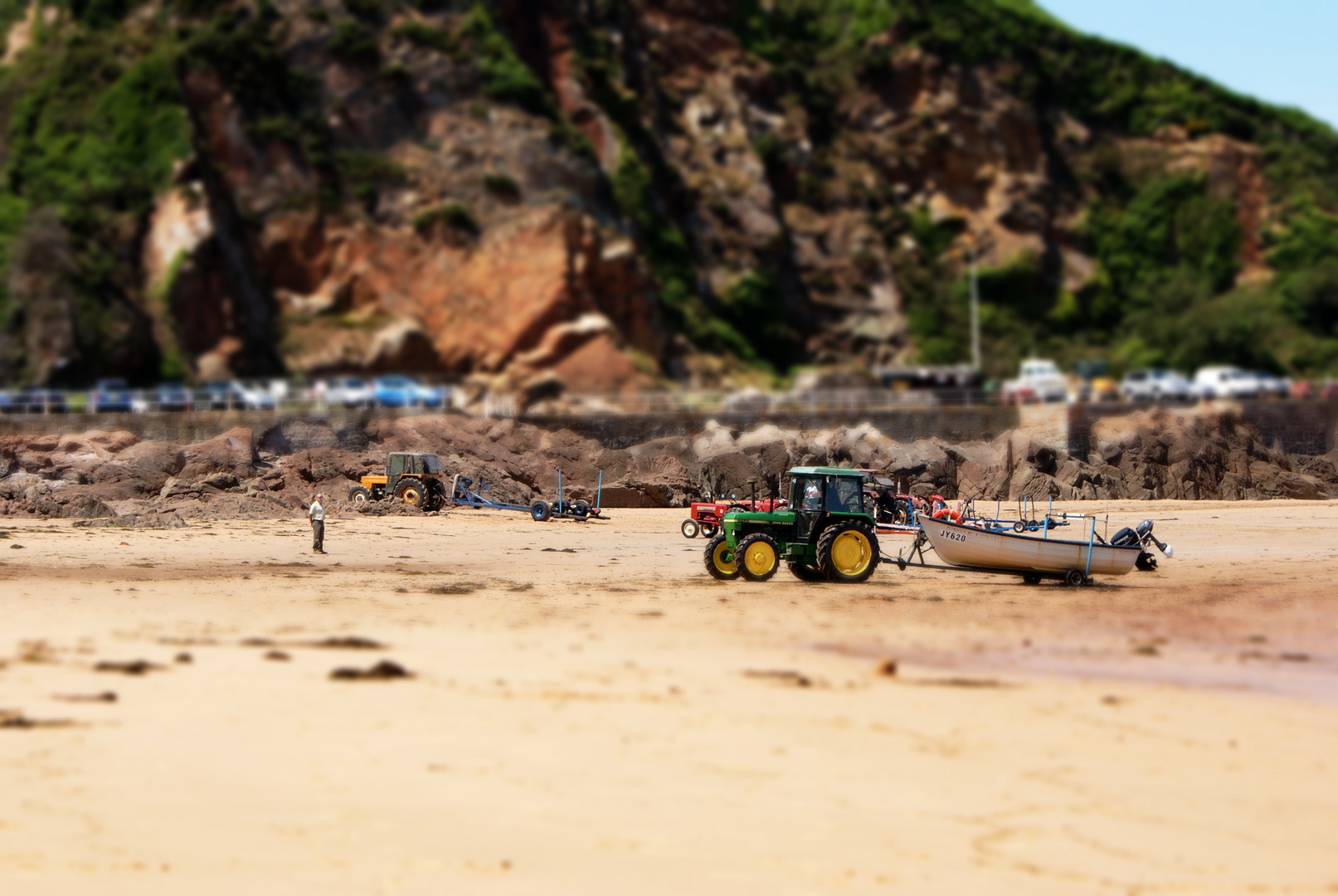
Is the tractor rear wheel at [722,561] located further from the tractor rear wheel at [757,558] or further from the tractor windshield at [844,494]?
the tractor windshield at [844,494]

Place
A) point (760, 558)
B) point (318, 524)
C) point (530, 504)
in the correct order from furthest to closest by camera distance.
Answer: point (530, 504) → point (318, 524) → point (760, 558)

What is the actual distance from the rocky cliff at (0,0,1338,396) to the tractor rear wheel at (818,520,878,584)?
3313 centimetres

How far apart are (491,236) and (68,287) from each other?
55.9 ft

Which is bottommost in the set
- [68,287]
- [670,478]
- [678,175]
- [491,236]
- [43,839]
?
[43,839]

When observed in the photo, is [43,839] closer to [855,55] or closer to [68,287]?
[68,287]

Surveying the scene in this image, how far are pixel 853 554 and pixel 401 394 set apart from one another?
30053 mm

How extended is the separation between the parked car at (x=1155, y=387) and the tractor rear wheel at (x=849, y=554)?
31852mm

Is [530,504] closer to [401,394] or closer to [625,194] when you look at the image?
[401,394]


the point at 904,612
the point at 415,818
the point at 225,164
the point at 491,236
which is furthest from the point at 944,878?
the point at 225,164

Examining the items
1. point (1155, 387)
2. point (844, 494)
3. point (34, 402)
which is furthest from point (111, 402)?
point (1155, 387)

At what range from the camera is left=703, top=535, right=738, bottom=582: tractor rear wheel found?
19.8 m

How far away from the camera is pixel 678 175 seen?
66.2 meters

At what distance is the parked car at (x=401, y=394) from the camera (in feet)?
151

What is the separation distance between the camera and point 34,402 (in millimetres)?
42625
